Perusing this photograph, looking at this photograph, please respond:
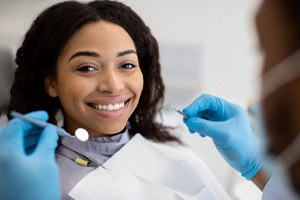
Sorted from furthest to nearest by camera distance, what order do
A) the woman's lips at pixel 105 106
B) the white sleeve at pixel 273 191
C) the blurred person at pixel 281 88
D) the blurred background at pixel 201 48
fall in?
the blurred background at pixel 201 48, the woman's lips at pixel 105 106, the white sleeve at pixel 273 191, the blurred person at pixel 281 88

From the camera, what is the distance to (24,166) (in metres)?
0.86

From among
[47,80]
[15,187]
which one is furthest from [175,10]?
[15,187]

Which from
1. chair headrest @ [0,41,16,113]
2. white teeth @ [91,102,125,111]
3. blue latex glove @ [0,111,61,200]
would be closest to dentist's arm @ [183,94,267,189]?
white teeth @ [91,102,125,111]

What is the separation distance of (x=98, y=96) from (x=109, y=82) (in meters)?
0.06

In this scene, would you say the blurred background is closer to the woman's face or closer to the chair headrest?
the chair headrest

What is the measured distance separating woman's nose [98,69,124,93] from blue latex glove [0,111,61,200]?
234mm

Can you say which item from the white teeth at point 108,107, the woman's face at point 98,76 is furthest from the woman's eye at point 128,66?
the white teeth at point 108,107

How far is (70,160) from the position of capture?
3.84 ft

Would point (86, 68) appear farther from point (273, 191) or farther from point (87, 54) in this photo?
point (273, 191)

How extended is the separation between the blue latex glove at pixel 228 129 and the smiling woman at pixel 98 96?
0.12 meters

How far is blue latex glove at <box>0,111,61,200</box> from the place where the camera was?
0.86 metres

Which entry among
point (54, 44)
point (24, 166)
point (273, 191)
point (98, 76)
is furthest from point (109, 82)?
point (273, 191)

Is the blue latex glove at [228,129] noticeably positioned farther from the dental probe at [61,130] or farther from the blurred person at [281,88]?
the blurred person at [281,88]

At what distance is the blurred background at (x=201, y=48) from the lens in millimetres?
1293
